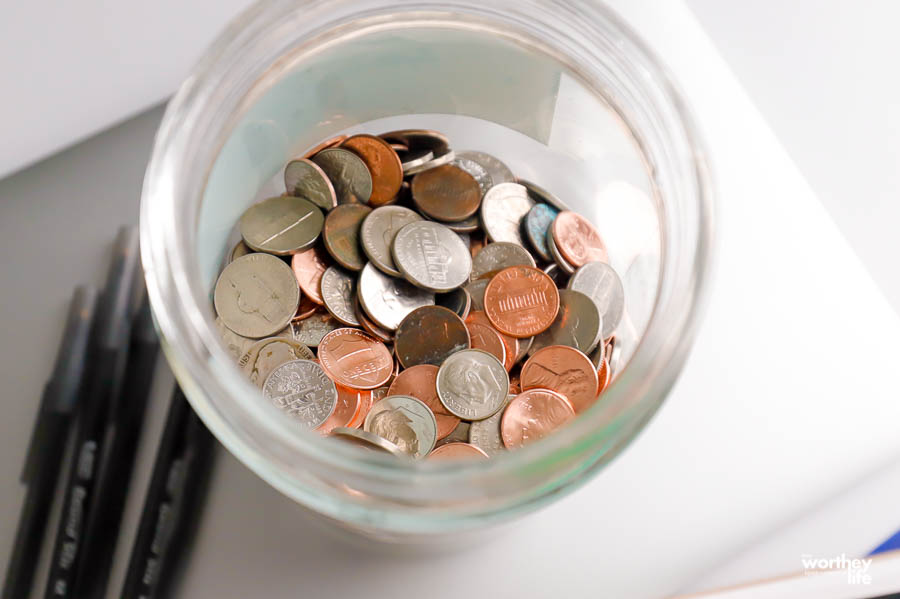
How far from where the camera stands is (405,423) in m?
0.51

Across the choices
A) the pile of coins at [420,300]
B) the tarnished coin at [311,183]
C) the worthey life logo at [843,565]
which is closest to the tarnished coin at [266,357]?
the pile of coins at [420,300]

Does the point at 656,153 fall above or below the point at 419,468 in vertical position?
above

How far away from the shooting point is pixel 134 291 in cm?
64

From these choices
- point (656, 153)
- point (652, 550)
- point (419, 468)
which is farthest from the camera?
point (652, 550)

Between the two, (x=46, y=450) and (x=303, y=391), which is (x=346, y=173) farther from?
(x=46, y=450)

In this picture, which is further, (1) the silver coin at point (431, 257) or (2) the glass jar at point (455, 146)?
(1) the silver coin at point (431, 257)

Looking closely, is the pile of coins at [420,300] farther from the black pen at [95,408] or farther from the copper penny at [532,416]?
the black pen at [95,408]

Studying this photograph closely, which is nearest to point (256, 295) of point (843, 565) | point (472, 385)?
point (472, 385)

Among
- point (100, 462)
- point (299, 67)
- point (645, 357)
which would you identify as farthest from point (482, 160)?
point (100, 462)

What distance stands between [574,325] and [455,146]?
0.18 metres

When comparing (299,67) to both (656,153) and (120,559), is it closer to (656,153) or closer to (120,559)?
(656,153)

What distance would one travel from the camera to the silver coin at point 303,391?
1.64ft

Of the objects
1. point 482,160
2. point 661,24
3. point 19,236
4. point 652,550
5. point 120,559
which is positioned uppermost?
point 661,24

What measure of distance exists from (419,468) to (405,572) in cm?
27
